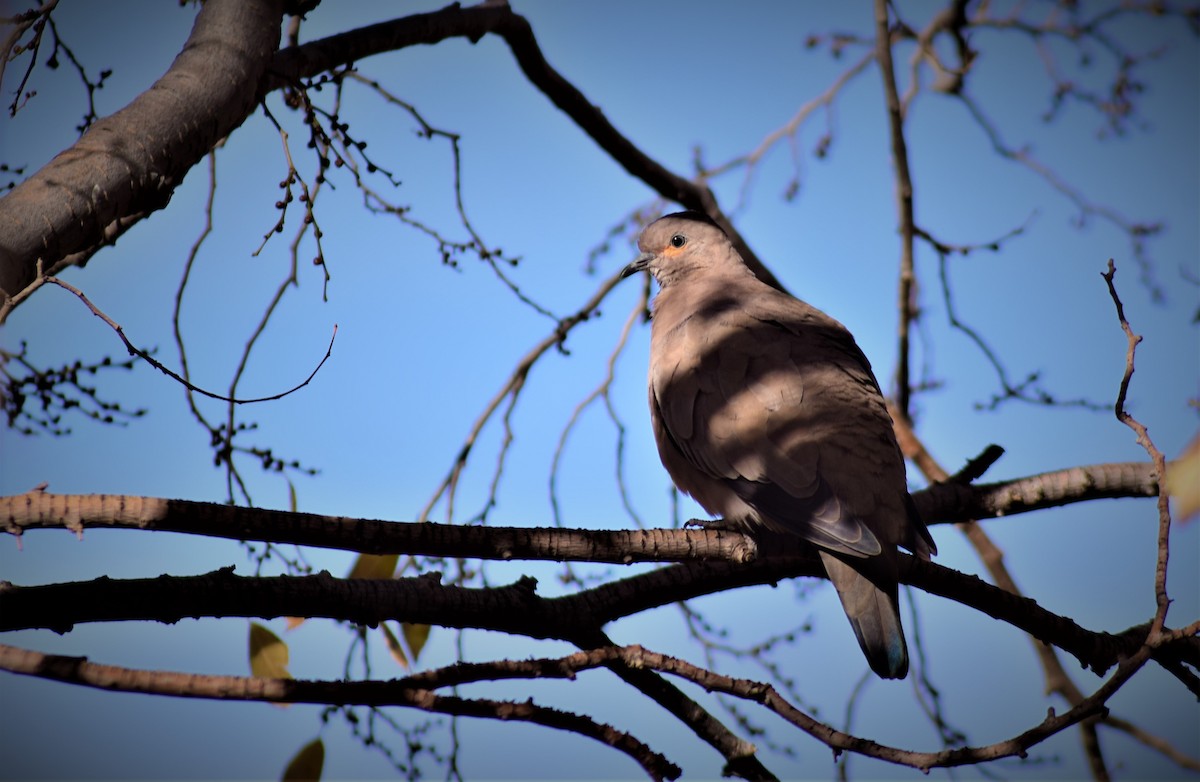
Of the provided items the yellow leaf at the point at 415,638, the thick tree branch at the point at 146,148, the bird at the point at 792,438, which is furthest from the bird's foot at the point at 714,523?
the thick tree branch at the point at 146,148

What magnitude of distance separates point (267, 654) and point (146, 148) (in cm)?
120

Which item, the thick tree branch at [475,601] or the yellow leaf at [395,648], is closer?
the thick tree branch at [475,601]

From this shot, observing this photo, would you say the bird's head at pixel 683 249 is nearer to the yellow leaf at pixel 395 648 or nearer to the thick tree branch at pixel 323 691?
the yellow leaf at pixel 395 648

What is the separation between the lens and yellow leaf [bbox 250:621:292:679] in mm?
2314

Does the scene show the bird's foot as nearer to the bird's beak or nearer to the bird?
the bird

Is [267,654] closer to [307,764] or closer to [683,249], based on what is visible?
[307,764]

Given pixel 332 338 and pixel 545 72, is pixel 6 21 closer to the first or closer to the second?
pixel 332 338

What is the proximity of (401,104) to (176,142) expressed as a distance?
1.12 metres

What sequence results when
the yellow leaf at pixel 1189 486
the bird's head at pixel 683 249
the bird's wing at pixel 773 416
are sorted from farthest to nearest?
the bird's head at pixel 683 249
the bird's wing at pixel 773 416
the yellow leaf at pixel 1189 486

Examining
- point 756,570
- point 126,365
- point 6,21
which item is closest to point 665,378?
point 756,570

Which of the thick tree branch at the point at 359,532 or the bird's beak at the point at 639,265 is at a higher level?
the bird's beak at the point at 639,265

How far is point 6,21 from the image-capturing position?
223 cm

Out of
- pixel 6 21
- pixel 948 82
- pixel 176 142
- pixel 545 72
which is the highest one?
pixel 948 82

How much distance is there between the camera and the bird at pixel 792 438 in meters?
2.43
